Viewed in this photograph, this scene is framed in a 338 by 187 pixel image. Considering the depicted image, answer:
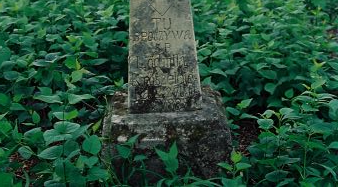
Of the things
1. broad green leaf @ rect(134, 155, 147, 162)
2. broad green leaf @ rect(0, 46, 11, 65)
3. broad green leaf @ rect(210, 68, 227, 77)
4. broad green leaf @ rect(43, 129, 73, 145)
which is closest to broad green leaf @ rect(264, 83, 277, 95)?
broad green leaf @ rect(210, 68, 227, 77)

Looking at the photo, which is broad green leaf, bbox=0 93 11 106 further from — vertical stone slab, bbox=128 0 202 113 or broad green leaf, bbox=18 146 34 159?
vertical stone slab, bbox=128 0 202 113

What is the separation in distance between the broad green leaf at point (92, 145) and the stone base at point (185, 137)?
26 cm

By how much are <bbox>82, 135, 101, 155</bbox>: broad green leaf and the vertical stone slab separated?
1.62ft

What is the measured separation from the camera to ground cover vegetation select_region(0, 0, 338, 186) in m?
3.43

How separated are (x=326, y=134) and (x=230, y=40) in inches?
74.3

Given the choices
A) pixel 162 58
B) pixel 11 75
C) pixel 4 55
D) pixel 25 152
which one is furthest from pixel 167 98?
pixel 4 55

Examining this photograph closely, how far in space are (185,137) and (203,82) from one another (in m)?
1.00

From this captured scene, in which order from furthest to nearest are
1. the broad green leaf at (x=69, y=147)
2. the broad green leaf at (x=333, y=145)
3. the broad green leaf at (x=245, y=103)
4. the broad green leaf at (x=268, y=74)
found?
the broad green leaf at (x=268, y=74), the broad green leaf at (x=245, y=103), the broad green leaf at (x=333, y=145), the broad green leaf at (x=69, y=147)

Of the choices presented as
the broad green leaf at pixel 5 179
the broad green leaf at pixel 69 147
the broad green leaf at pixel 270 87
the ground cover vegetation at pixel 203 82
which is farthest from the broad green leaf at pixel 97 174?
the broad green leaf at pixel 270 87

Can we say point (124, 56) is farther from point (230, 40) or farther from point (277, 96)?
point (277, 96)

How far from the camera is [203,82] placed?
451cm

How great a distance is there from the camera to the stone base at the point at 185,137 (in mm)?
3570

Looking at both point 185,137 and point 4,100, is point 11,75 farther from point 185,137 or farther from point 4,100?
point 185,137

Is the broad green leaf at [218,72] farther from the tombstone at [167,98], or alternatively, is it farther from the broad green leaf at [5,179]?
the broad green leaf at [5,179]
